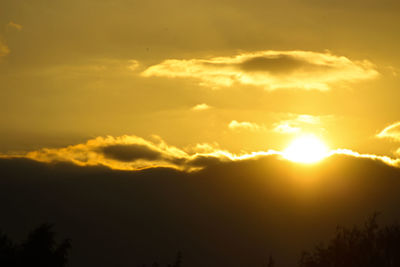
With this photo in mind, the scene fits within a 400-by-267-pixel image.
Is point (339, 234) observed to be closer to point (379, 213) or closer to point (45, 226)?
point (379, 213)

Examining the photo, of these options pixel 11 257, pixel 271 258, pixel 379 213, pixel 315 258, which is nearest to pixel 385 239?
pixel 379 213

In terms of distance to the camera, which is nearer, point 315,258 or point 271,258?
point 315,258

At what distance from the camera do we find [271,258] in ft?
355

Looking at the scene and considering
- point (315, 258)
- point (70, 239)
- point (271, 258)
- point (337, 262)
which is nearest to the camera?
point (70, 239)

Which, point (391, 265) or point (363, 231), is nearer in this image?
point (391, 265)

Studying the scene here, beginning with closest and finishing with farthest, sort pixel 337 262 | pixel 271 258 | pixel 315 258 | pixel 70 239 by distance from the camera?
pixel 70 239 < pixel 337 262 < pixel 315 258 < pixel 271 258

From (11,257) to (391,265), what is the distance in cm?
4029

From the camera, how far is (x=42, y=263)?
86375 mm

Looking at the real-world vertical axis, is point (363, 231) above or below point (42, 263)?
above

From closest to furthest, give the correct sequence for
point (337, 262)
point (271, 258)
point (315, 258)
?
point (337, 262) → point (315, 258) → point (271, 258)

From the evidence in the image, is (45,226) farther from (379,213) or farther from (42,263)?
(379,213)

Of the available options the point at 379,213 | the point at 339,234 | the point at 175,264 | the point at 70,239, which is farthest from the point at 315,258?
the point at 70,239

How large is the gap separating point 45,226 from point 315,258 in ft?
105

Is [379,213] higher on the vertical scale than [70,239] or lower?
higher
